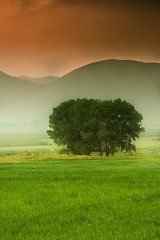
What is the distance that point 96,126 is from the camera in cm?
8006

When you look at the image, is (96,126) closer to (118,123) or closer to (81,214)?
(118,123)

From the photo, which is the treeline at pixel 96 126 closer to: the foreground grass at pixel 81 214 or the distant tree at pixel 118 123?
the distant tree at pixel 118 123

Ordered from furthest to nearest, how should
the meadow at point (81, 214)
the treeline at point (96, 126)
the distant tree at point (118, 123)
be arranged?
the treeline at point (96, 126)
the distant tree at point (118, 123)
the meadow at point (81, 214)

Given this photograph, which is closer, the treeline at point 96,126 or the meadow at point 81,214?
the meadow at point 81,214

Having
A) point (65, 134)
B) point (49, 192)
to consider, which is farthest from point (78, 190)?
point (65, 134)

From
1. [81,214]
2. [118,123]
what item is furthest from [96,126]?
[81,214]

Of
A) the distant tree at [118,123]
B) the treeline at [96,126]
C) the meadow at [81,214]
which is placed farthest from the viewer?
the treeline at [96,126]

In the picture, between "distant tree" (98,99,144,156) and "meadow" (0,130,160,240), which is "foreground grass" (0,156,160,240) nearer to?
"meadow" (0,130,160,240)

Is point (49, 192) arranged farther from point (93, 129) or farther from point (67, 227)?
point (93, 129)

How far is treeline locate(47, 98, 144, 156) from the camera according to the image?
254 ft

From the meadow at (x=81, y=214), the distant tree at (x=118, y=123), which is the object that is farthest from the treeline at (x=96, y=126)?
the meadow at (x=81, y=214)

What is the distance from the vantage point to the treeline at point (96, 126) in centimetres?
7738

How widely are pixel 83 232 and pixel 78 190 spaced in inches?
322

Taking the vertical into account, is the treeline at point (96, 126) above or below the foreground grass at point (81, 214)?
above
